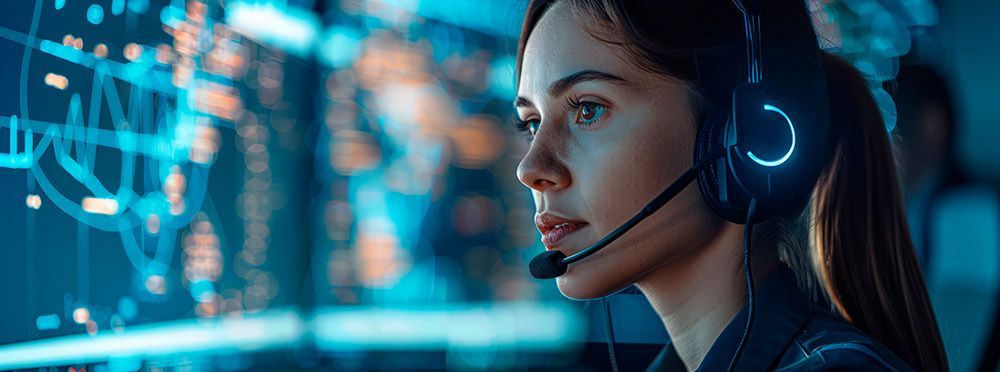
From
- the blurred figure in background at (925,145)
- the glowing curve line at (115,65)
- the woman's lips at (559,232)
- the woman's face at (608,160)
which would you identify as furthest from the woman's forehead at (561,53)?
the blurred figure in background at (925,145)

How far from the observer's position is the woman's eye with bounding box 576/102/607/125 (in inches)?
25.7

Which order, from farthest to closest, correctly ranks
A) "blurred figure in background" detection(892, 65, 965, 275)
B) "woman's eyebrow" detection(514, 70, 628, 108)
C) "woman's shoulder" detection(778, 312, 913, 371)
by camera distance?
"blurred figure in background" detection(892, 65, 965, 275)
"woman's eyebrow" detection(514, 70, 628, 108)
"woman's shoulder" detection(778, 312, 913, 371)

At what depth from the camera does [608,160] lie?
0.64m

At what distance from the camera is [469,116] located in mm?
1496

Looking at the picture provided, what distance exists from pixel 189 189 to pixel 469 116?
565mm

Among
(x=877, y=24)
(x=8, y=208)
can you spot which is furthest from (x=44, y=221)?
(x=877, y=24)

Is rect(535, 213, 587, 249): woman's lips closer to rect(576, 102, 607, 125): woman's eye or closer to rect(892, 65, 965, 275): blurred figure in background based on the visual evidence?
rect(576, 102, 607, 125): woman's eye

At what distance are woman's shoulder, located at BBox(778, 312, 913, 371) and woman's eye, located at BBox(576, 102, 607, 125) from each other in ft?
0.73

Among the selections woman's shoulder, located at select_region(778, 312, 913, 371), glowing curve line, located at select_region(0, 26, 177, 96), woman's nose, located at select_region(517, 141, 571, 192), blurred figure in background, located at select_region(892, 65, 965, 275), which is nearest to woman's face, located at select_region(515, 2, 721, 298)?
woman's nose, located at select_region(517, 141, 571, 192)

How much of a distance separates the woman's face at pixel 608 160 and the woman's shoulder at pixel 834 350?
102 millimetres

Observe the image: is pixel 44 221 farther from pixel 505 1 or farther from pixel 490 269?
pixel 505 1

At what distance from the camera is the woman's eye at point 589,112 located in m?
0.65

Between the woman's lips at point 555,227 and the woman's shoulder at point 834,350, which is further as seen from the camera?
the woman's lips at point 555,227

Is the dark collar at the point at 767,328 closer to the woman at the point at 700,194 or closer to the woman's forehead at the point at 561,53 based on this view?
the woman at the point at 700,194
